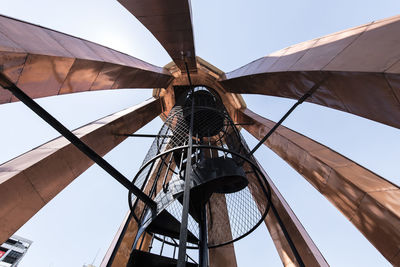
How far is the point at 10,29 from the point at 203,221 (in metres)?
5.55

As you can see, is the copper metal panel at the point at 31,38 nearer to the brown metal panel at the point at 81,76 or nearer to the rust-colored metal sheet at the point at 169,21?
the brown metal panel at the point at 81,76

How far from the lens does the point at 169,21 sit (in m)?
6.28

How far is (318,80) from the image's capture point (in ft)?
14.2

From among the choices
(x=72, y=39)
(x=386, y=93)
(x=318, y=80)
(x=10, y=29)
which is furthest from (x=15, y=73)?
(x=386, y=93)

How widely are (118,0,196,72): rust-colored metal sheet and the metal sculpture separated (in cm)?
3

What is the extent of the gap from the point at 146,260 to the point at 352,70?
200 inches

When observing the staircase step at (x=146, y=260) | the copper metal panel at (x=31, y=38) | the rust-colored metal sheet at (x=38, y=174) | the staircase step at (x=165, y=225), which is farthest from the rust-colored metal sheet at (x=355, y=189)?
the copper metal panel at (x=31, y=38)

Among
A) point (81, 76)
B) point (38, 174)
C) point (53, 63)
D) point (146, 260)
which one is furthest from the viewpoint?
point (81, 76)

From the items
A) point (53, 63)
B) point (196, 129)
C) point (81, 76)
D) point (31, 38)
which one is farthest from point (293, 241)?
point (31, 38)

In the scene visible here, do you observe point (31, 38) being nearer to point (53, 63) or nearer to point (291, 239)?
point (53, 63)

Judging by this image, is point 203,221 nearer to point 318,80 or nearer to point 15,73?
point 318,80

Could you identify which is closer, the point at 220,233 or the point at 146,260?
the point at 146,260

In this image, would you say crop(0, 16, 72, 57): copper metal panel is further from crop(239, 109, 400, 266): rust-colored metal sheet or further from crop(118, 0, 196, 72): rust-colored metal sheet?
crop(239, 109, 400, 266): rust-colored metal sheet

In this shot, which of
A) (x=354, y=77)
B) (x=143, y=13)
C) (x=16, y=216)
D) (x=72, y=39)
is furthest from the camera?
(x=143, y=13)
